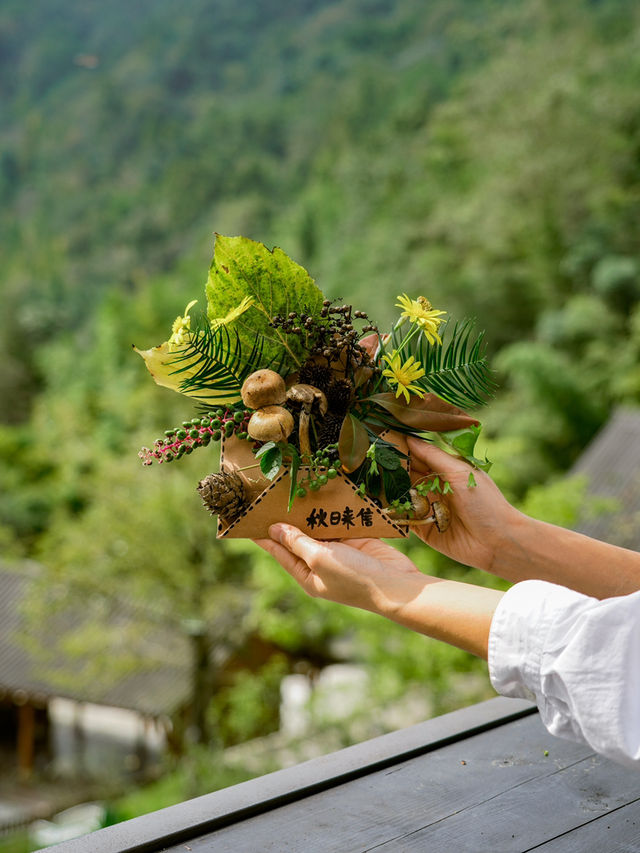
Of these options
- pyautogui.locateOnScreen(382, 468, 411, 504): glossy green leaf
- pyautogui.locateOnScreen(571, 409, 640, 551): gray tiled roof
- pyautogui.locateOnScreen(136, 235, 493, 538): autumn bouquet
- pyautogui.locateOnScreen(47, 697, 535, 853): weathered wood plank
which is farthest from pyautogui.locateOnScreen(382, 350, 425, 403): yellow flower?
pyautogui.locateOnScreen(571, 409, 640, 551): gray tiled roof

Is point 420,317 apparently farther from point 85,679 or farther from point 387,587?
point 85,679

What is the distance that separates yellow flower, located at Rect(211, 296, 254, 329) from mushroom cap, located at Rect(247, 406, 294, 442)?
0.42 ft

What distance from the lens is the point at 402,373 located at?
1.14m

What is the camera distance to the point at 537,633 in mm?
827

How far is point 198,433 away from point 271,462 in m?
0.11

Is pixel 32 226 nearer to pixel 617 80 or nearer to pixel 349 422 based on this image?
pixel 617 80

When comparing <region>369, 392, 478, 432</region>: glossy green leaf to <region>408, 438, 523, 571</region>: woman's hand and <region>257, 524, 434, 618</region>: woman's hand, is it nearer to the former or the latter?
<region>408, 438, 523, 571</region>: woman's hand

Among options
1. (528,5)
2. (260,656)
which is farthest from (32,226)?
(260,656)

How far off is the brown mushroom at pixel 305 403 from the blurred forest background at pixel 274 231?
0.24 m

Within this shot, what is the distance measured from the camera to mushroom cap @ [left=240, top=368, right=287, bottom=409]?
3.60 ft

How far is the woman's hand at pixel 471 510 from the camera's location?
117cm

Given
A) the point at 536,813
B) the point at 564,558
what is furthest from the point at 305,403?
the point at 536,813

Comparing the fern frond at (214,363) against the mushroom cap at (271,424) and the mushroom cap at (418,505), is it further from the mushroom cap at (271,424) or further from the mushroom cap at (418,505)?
the mushroom cap at (418,505)

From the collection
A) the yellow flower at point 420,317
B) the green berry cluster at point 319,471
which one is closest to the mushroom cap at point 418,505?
the green berry cluster at point 319,471
